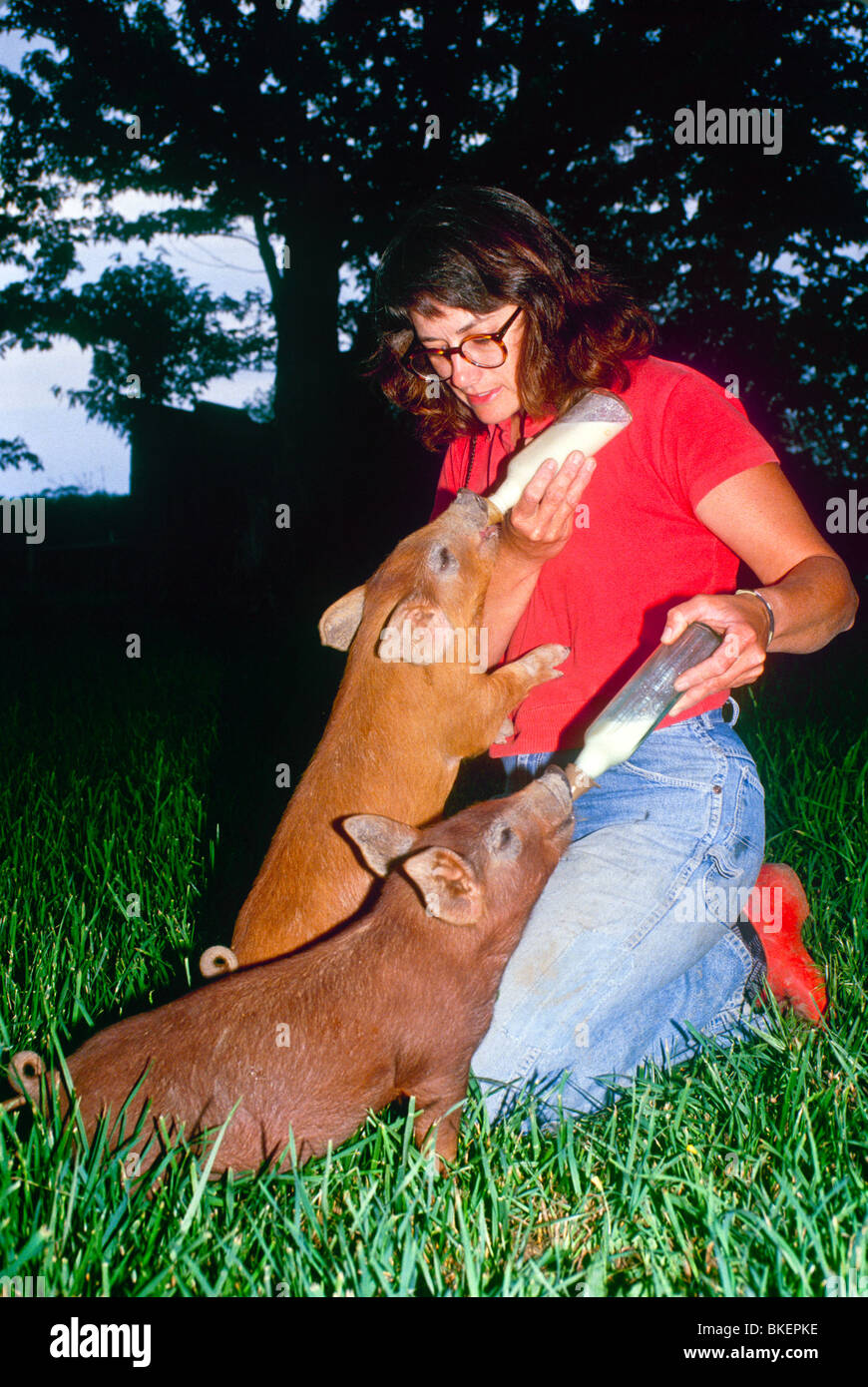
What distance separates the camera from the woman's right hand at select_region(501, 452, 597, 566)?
2.81 metres

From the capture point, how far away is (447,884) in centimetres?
234

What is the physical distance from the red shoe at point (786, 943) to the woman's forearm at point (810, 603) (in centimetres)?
90

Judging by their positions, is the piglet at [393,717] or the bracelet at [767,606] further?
the piglet at [393,717]

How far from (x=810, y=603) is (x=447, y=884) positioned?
1.31 m

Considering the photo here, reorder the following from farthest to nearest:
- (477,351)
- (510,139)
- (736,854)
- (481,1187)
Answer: (510,139) → (477,351) → (736,854) → (481,1187)

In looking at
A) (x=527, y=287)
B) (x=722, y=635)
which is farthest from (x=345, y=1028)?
(x=527, y=287)

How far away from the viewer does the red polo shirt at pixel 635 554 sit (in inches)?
120

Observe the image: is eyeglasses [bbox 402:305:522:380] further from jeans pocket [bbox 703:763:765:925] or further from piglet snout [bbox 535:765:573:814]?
jeans pocket [bbox 703:763:765:925]

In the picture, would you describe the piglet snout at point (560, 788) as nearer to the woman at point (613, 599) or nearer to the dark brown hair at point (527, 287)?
the woman at point (613, 599)

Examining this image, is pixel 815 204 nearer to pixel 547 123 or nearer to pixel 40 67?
pixel 547 123

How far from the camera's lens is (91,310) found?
19.1 meters

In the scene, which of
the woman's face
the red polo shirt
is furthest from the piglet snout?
the woman's face

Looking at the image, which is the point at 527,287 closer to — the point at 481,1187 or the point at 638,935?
the point at 638,935

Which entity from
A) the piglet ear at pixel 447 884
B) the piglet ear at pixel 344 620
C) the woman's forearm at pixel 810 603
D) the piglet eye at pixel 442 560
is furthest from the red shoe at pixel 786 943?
the piglet ear at pixel 344 620
